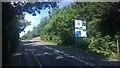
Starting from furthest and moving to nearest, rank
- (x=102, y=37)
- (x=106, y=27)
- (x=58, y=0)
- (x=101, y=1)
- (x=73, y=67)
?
(x=102, y=37)
(x=106, y=27)
(x=101, y=1)
(x=58, y=0)
(x=73, y=67)

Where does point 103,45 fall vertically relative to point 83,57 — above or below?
above

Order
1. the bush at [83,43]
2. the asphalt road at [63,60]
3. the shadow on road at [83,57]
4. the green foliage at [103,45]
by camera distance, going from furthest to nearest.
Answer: the bush at [83,43], the green foliage at [103,45], the shadow on road at [83,57], the asphalt road at [63,60]

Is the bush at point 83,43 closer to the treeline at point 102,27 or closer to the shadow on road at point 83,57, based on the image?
the treeline at point 102,27

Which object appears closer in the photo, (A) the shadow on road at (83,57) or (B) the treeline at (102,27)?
(A) the shadow on road at (83,57)

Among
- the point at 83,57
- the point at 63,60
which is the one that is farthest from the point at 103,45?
the point at 63,60

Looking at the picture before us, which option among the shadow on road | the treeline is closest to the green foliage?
the treeline

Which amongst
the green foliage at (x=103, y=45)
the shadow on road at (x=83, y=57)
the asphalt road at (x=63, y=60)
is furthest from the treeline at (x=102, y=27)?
the asphalt road at (x=63, y=60)

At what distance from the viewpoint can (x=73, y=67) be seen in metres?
17.7

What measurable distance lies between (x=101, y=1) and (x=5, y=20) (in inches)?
404

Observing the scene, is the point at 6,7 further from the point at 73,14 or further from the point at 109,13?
the point at 73,14

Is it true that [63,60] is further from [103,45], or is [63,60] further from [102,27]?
[103,45]

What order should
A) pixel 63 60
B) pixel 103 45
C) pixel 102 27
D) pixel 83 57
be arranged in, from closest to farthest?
pixel 63 60, pixel 83 57, pixel 102 27, pixel 103 45

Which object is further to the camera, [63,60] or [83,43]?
[83,43]

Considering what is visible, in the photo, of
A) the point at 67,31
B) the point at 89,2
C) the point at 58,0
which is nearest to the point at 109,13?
the point at 89,2
